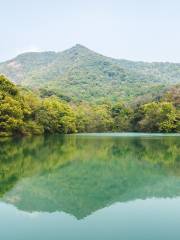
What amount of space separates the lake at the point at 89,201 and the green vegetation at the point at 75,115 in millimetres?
25794

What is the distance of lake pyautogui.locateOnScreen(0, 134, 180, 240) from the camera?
6.80m

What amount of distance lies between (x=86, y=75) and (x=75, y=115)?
2362 inches

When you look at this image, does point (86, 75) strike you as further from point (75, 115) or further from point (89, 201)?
point (89, 201)

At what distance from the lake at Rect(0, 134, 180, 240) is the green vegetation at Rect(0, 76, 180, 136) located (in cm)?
2579

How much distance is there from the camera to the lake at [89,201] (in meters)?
6.80

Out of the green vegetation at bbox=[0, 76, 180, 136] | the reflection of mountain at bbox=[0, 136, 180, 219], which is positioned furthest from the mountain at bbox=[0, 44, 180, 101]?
the reflection of mountain at bbox=[0, 136, 180, 219]

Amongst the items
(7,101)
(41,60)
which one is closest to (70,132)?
(7,101)

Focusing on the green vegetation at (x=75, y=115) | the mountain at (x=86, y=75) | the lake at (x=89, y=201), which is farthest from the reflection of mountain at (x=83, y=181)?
the mountain at (x=86, y=75)

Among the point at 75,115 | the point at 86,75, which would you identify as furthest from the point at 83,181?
the point at 86,75

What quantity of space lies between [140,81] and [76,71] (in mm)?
21683

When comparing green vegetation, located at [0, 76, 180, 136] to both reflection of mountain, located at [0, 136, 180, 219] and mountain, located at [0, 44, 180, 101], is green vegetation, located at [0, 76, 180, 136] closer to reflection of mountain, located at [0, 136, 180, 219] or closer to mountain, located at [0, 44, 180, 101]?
mountain, located at [0, 44, 180, 101]

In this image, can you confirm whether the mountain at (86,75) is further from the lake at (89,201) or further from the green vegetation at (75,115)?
the lake at (89,201)

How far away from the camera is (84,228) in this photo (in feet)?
23.0

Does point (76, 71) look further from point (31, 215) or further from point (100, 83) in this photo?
point (31, 215)
